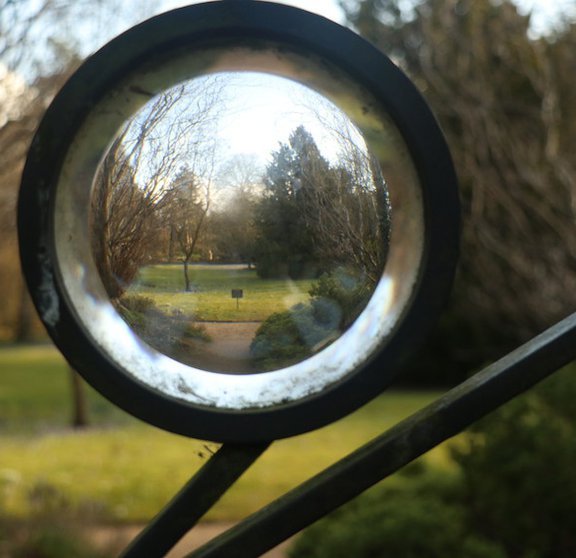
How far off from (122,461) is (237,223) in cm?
857

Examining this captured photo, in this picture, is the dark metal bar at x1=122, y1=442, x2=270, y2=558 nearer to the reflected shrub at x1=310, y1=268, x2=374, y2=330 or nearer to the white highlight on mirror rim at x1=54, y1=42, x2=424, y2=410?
the white highlight on mirror rim at x1=54, y1=42, x2=424, y2=410

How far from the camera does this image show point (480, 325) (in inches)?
645

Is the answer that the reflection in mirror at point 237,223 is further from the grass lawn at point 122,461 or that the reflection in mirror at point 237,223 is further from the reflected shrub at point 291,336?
the grass lawn at point 122,461

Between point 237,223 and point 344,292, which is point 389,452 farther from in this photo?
point 237,223

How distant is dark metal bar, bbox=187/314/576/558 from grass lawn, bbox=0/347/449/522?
Result: 3.28 meters

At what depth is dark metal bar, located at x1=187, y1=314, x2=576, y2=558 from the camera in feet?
5.34

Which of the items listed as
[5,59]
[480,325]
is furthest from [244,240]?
[480,325]

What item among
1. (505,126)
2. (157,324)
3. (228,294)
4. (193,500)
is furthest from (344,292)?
(505,126)

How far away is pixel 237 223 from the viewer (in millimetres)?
1600

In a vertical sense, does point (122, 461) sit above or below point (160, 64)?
below

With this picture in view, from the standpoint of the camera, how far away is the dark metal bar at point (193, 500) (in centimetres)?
164

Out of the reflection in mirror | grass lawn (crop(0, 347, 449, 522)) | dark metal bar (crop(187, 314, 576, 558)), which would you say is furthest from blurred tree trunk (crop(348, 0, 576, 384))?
the reflection in mirror

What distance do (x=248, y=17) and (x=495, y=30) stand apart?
8.06 metres

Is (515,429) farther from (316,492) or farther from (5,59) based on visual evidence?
(5,59)
